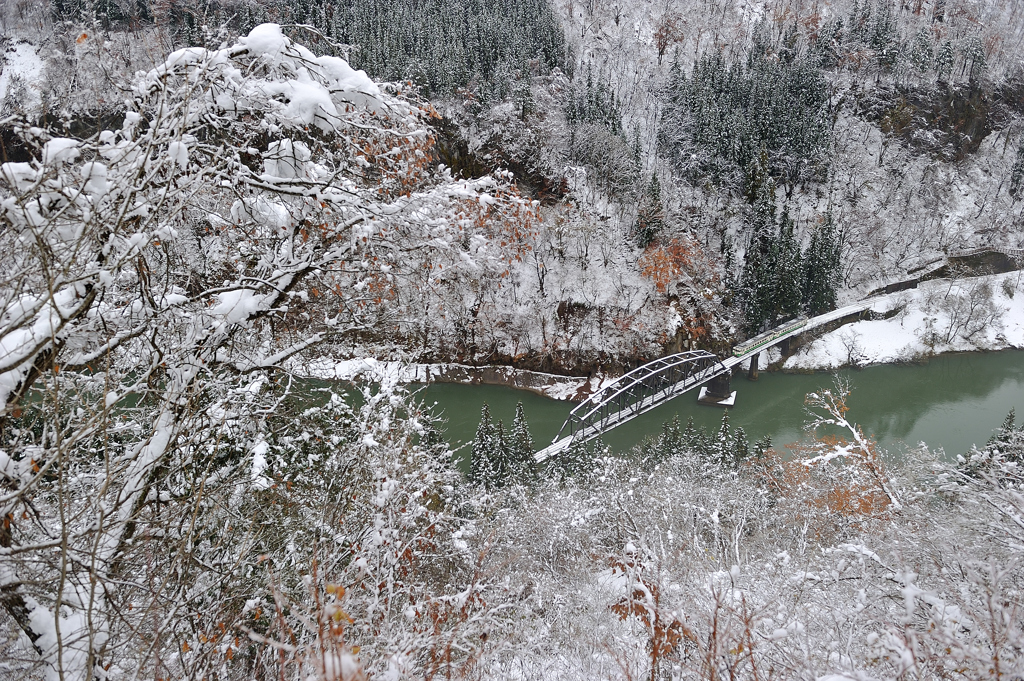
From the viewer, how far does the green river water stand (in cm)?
2405

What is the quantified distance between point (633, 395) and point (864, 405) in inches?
563

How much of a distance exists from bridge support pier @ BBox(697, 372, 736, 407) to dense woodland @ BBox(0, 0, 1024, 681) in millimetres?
3619

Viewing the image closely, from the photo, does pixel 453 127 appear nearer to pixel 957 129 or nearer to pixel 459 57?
pixel 459 57

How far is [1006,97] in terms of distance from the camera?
46.4m

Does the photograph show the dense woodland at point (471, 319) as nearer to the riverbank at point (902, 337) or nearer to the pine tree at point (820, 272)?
the pine tree at point (820, 272)

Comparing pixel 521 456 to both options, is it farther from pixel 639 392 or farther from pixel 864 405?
pixel 864 405

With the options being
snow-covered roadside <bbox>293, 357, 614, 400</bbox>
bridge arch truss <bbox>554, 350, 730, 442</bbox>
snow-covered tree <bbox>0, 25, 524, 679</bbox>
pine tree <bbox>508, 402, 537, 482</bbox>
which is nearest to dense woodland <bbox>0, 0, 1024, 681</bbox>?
snow-covered tree <bbox>0, 25, 524, 679</bbox>

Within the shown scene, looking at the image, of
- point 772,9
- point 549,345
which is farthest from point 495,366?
point 772,9

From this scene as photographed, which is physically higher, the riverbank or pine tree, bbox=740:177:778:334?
pine tree, bbox=740:177:778:334

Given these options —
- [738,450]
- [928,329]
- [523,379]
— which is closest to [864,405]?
[928,329]

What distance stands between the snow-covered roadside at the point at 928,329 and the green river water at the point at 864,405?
0.92 metres

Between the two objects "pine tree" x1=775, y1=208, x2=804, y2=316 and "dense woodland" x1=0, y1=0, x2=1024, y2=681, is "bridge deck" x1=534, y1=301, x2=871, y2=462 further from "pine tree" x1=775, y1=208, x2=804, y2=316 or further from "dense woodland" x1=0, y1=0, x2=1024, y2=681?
"dense woodland" x1=0, y1=0, x2=1024, y2=681

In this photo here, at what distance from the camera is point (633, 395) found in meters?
23.8

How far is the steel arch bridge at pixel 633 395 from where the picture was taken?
2242 cm
